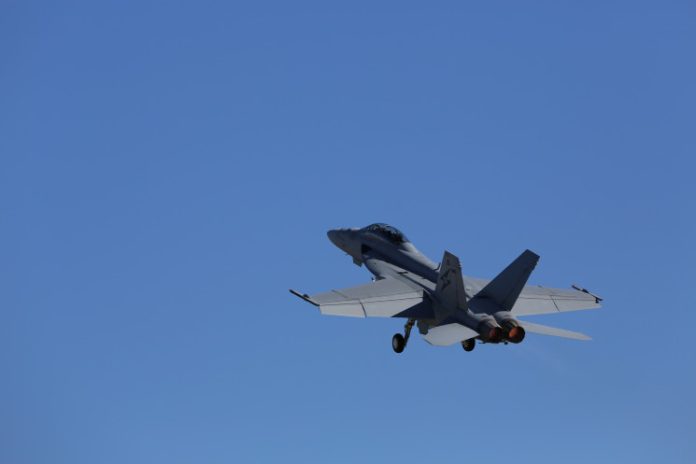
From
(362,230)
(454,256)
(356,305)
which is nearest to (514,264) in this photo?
(454,256)

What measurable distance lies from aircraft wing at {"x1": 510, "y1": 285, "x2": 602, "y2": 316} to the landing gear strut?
3896mm

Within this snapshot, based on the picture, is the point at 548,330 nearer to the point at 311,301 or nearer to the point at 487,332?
the point at 487,332

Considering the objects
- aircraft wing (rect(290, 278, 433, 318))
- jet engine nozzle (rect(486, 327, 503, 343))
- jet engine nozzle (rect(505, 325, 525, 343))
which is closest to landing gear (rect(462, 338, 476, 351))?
aircraft wing (rect(290, 278, 433, 318))

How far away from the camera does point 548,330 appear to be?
39.3 m

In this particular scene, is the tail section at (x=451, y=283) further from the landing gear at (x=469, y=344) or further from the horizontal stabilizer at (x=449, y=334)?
the landing gear at (x=469, y=344)

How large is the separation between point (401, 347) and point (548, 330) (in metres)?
6.17

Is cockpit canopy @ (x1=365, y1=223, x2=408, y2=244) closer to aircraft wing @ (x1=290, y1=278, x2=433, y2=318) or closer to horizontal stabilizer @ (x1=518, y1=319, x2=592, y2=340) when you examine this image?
aircraft wing @ (x1=290, y1=278, x2=433, y2=318)

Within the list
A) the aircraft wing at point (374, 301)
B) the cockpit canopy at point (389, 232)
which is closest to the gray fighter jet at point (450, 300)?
the aircraft wing at point (374, 301)

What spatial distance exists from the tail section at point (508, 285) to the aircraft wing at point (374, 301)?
234 cm

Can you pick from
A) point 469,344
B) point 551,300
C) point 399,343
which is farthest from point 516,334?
point 551,300

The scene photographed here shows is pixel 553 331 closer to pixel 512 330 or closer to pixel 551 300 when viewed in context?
pixel 512 330

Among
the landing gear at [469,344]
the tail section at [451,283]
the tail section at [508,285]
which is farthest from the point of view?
the landing gear at [469,344]

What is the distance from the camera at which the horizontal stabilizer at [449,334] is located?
38.1 m

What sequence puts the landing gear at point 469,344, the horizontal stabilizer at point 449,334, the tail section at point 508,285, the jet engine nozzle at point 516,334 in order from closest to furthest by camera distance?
1. the horizontal stabilizer at point 449,334
2. the jet engine nozzle at point 516,334
3. the tail section at point 508,285
4. the landing gear at point 469,344
